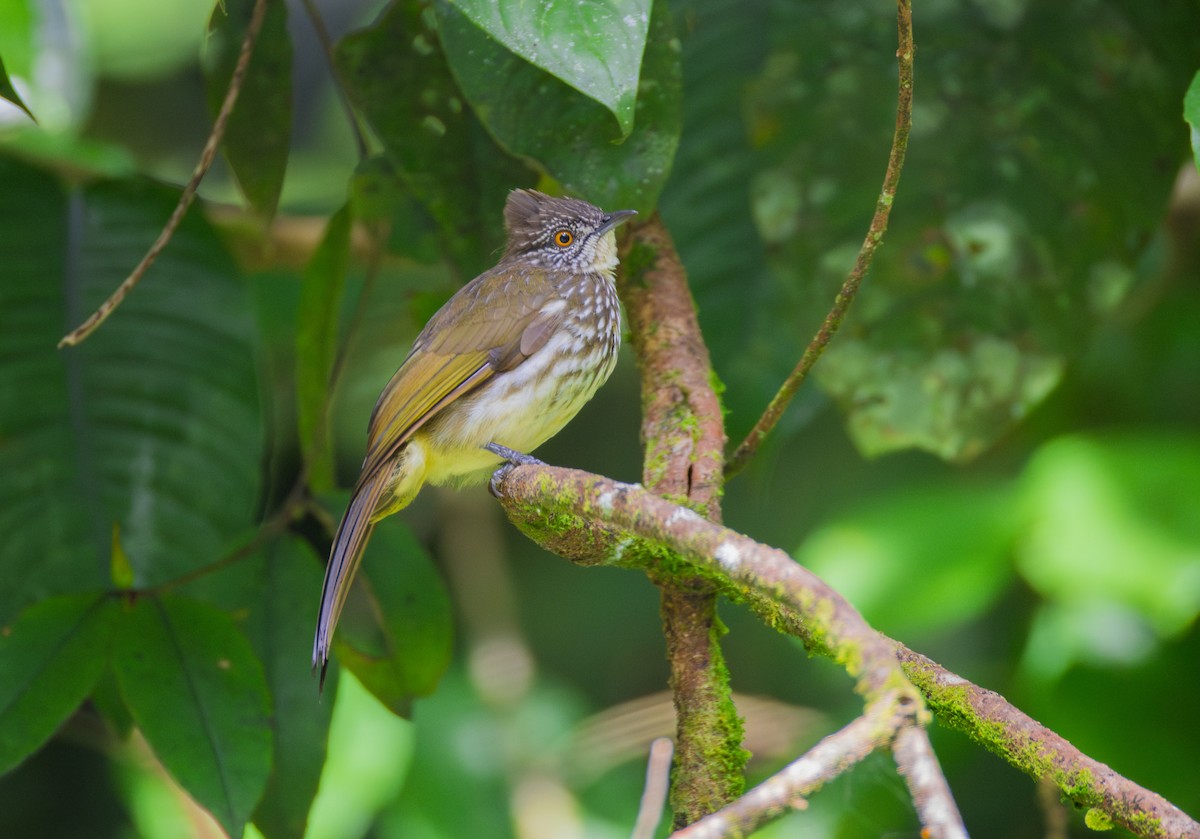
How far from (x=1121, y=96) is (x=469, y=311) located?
1.64m

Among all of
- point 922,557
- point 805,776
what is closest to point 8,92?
point 805,776

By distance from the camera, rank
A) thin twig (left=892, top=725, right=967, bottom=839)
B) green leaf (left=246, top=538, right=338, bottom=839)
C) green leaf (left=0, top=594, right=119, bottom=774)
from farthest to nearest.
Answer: green leaf (left=246, top=538, right=338, bottom=839)
green leaf (left=0, top=594, right=119, bottom=774)
thin twig (left=892, top=725, right=967, bottom=839)

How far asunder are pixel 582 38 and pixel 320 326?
4.19 ft

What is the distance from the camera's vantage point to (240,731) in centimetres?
239

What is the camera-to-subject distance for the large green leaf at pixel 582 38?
1.85 m

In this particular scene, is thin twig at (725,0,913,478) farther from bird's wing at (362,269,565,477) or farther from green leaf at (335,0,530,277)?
green leaf at (335,0,530,277)

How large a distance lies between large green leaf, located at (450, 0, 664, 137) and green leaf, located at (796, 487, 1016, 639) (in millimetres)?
1681

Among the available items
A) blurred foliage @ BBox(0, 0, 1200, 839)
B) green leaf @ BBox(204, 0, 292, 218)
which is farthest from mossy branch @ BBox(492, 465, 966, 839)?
green leaf @ BBox(204, 0, 292, 218)

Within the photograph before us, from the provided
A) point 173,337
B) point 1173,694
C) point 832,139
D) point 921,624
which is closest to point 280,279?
point 173,337

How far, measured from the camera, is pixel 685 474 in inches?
83.8

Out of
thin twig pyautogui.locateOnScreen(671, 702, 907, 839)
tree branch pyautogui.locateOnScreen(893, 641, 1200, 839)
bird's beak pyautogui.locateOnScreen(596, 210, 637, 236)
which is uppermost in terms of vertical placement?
thin twig pyautogui.locateOnScreen(671, 702, 907, 839)

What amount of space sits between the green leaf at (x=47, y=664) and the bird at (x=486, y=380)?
1.85 ft

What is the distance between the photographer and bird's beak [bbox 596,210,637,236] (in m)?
2.60

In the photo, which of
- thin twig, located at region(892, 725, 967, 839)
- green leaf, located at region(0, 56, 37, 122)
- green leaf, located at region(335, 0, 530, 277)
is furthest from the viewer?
green leaf, located at region(335, 0, 530, 277)
